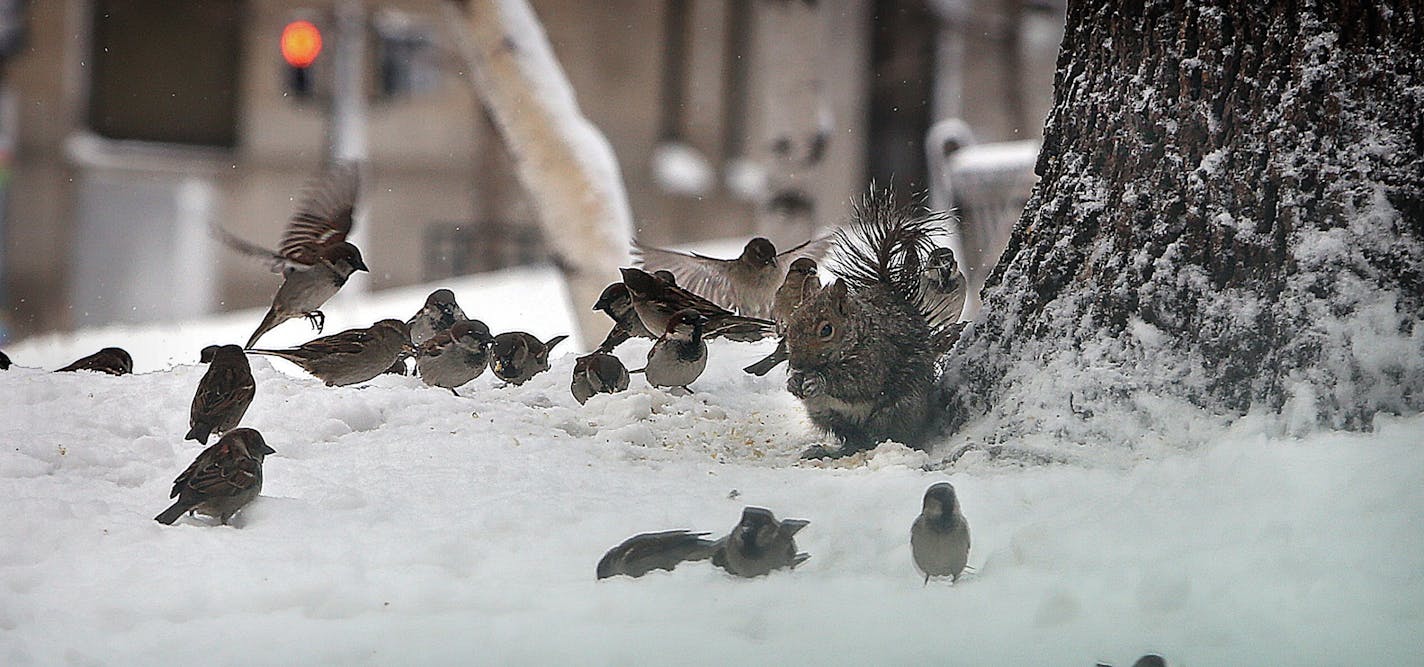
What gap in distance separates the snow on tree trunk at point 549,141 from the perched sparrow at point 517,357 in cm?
200

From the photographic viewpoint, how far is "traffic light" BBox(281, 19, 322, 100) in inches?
230

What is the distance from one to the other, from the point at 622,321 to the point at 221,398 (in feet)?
2.74

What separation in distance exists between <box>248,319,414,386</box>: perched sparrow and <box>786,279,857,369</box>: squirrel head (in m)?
0.83

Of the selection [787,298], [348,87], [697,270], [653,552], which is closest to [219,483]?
[653,552]

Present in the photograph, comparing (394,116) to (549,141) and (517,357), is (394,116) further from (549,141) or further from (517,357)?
(517,357)

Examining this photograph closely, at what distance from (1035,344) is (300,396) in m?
1.29

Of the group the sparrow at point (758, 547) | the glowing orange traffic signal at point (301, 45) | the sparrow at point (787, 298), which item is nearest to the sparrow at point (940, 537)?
the sparrow at point (758, 547)

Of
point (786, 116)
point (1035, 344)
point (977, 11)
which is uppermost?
point (977, 11)

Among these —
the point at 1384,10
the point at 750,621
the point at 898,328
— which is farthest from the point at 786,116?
the point at 750,621

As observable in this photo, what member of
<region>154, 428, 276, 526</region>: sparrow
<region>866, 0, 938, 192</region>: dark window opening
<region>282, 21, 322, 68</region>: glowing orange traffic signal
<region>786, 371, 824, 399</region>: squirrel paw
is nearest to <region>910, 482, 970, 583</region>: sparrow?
<region>786, 371, 824, 399</region>: squirrel paw

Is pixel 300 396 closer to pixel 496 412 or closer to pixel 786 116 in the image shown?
pixel 496 412

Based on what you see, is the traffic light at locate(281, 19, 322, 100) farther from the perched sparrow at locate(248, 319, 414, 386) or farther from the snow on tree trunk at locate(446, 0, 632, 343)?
the perched sparrow at locate(248, 319, 414, 386)

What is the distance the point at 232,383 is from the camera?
210 cm

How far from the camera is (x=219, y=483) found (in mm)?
1669
